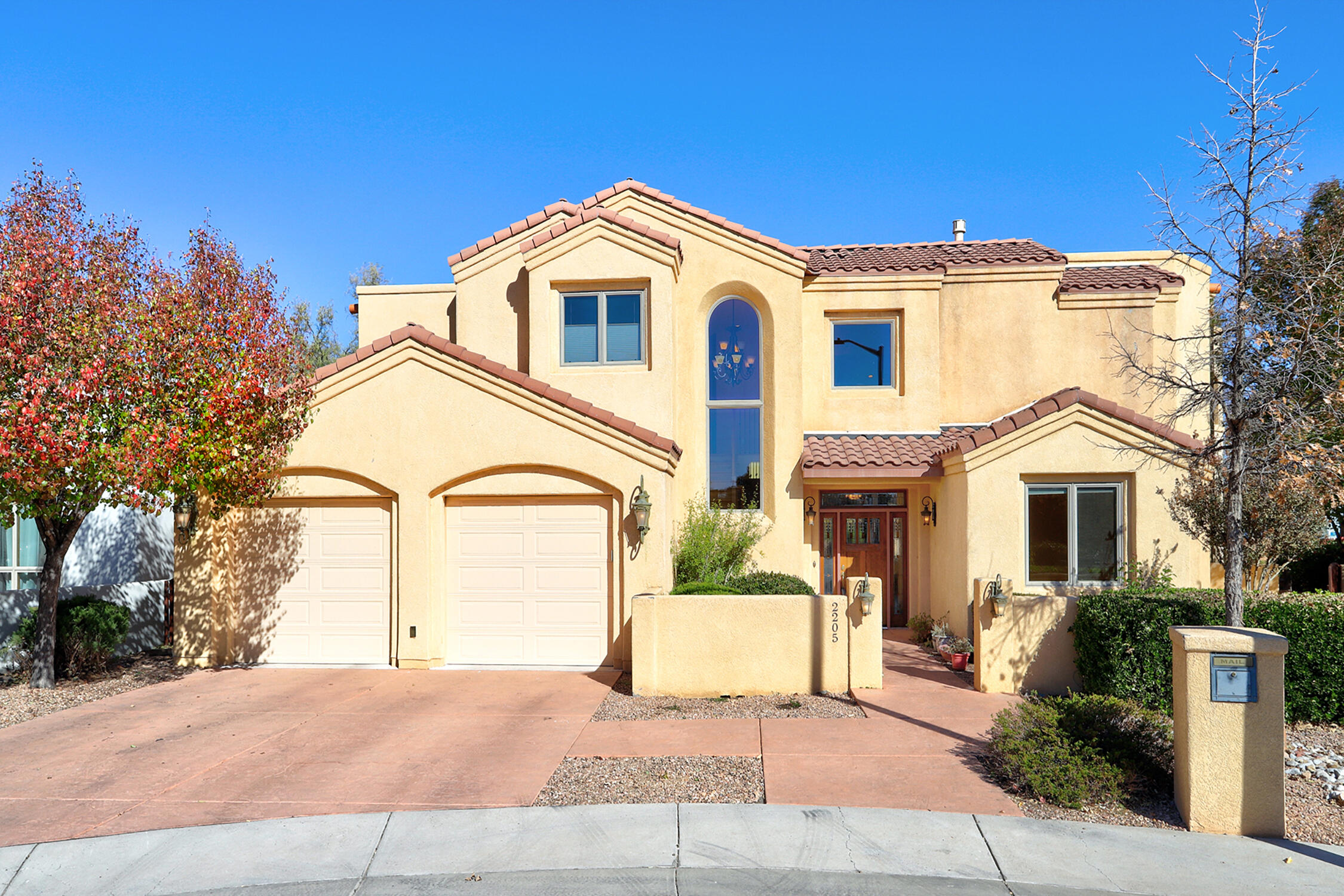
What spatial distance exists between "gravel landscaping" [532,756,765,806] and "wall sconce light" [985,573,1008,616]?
4169mm

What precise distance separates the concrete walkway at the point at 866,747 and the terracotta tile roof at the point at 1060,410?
386 centimetres

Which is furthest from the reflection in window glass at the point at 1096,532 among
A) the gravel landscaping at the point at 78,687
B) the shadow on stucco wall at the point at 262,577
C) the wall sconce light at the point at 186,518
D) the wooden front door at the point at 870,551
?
the gravel landscaping at the point at 78,687

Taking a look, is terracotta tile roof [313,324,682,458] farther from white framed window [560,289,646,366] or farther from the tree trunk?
the tree trunk

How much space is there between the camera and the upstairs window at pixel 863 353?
1599cm

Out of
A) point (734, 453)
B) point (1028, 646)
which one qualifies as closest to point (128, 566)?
point (734, 453)

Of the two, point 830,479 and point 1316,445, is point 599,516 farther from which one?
point 1316,445

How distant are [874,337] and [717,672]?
793cm

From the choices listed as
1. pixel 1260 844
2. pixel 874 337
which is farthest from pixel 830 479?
pixel 1260 844

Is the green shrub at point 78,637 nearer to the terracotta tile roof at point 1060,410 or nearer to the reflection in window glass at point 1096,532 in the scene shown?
the terracotta tile roof at point 1060,410

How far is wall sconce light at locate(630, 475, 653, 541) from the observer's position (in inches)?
462

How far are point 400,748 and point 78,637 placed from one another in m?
6.19

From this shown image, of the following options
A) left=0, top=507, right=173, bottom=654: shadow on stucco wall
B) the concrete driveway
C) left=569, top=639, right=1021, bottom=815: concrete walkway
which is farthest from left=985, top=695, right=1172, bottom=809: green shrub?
left=0, top=507, right=173, bottom=654: shadow on stucco wall

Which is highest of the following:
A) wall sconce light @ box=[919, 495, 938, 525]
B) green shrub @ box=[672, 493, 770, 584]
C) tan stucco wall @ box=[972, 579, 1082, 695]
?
wall sconce light @ box=[919, 495, 938, 525]

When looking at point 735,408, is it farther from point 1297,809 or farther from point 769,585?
point 1297,809
